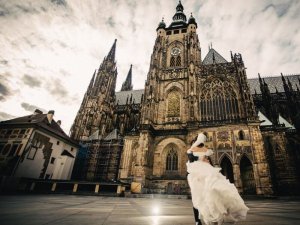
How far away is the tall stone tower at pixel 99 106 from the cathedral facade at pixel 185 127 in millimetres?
211

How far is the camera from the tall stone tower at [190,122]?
17.7m

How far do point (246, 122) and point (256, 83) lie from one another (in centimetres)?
1668

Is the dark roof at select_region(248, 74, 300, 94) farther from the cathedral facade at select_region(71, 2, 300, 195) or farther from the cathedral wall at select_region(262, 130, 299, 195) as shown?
the cathedral wall at select_region(262, 130, 299, 195)

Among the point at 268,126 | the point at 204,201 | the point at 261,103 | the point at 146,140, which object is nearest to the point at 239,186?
the point at 268,126

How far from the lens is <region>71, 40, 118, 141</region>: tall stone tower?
30.6 metres

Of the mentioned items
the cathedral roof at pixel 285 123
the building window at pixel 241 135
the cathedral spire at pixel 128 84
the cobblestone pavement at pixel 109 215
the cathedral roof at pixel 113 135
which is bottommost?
the cobblestone pavement at pixel 109 215

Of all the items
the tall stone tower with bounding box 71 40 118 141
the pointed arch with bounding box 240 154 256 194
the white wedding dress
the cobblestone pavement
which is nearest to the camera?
the white wedding dress

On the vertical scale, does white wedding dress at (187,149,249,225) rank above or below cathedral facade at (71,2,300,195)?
below

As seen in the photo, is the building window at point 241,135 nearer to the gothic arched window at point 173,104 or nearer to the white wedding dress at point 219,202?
the gothic arched window at point 173,104

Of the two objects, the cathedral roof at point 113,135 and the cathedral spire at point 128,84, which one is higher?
the cathedral spire at point 128,84

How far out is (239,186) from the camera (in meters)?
16.1

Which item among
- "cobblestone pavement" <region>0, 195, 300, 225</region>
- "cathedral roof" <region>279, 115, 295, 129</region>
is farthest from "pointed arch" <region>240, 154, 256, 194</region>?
"cobblestone pavement" <region>0, 195, 300, 225</region>

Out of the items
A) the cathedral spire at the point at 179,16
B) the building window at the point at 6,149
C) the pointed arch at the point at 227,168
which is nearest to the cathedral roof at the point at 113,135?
the building window at the point at 6,149

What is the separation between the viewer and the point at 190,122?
19969mm
